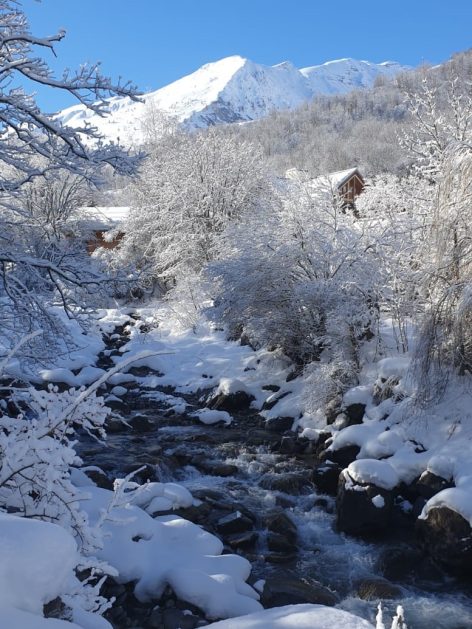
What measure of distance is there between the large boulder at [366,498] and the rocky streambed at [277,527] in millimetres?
66

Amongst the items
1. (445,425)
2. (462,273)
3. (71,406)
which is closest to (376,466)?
(445,425)

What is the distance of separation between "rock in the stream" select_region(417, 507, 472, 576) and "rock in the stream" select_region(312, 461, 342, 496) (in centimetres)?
230

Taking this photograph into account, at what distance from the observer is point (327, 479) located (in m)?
10.2

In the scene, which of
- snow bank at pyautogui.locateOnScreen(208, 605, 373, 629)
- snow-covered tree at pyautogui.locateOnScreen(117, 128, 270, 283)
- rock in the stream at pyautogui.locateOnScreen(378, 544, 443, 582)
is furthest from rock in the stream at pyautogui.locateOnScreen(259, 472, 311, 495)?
snow-covered tree at pyautogui.locateOnScreen(117, 128, 270, 283)

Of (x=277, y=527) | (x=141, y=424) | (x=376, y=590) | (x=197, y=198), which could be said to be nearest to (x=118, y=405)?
(x=141, y=424)

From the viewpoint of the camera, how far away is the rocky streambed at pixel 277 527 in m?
6.69

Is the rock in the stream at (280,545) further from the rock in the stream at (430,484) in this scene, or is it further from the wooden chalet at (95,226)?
the wooden chalet at (95,226)

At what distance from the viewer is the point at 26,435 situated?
360 centimetres

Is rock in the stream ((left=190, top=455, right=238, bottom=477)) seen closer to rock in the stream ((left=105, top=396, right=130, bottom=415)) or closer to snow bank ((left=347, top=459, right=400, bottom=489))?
snow bank ((left=347, top=459, right=400, bottom=489))

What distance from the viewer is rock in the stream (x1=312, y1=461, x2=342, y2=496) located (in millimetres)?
10172

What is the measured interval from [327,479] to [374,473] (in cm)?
129

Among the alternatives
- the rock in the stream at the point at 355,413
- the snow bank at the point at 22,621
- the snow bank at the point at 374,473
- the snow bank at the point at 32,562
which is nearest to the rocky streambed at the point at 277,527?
the snow bank at the point at 374,473

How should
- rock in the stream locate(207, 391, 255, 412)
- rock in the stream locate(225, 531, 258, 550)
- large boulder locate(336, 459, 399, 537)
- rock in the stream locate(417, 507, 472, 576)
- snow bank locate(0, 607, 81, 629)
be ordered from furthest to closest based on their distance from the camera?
rock in the stream locate(207, 391, 255, 412), large boulder locate(336, 459, 399, 537), rock in the stream locate(225, 531, 258, 550), rock in the stream locate(417, 507, 472, 576), snow bank locate(0, 607, 81, 629)

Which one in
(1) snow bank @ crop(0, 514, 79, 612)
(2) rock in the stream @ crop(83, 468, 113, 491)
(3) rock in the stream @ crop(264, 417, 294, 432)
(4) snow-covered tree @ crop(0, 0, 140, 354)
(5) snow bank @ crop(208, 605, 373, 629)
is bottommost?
(3) rock in the stream @ crop(264, 417, 294, 432)
